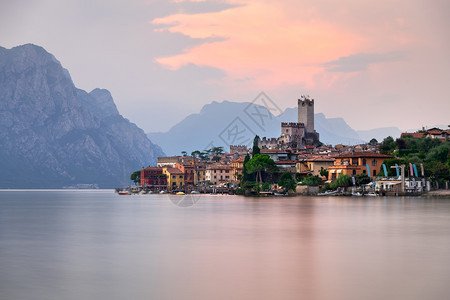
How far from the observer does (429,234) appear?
41938 millimetres

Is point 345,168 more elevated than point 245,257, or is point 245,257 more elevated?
point 345,168

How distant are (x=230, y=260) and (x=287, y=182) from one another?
90.5m

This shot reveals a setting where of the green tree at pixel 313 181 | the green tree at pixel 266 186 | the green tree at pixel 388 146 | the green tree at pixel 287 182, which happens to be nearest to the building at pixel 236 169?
the green tree at pixel 266 186

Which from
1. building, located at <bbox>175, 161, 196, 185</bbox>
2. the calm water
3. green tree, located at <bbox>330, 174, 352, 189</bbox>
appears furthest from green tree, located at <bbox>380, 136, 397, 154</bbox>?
the calm water

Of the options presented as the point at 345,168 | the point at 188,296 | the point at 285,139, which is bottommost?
the point at 188,296

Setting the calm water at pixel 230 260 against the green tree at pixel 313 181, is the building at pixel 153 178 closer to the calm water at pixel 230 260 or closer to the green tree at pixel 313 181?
the green tree at pixel 313 181

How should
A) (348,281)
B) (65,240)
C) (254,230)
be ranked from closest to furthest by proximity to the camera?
(348,281) → (65,240) → (254,230)

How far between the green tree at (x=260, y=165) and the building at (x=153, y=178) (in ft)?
176

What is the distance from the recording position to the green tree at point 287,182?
120312mm

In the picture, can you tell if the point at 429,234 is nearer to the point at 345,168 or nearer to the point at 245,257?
the point at 245,257

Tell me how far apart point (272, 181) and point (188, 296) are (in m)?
105

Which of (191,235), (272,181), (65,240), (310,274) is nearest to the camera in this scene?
(310,274)

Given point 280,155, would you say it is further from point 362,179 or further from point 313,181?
point 362,179

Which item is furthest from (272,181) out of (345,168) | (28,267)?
(28,267)
